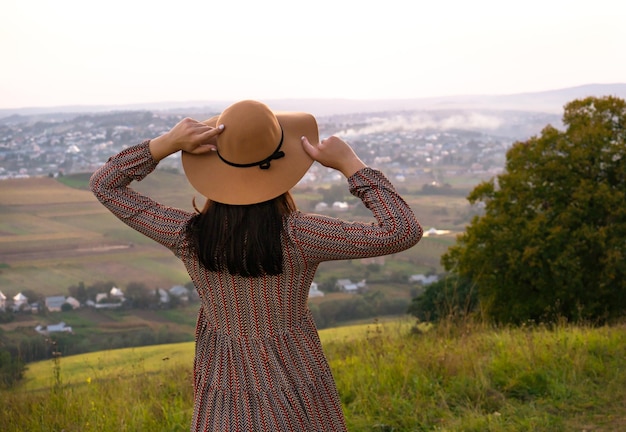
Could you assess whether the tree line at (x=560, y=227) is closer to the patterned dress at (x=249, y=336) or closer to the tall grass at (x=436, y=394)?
the tall grass at (x=436, y=394)

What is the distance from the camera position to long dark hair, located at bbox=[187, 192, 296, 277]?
211cm

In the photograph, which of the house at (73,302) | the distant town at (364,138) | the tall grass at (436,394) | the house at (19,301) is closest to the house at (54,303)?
the house at (73,302)

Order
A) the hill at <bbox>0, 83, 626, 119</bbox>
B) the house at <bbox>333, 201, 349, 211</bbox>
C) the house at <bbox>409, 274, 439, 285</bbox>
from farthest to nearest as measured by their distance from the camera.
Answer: the hill at <bbox>0, 83, 626, 119</bbox>
the house at <bbox>333, 201, 349, 211</bbox>
the house at <bbox>409, 274, 439, 285</bbox>

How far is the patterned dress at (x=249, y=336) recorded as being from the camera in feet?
7.39

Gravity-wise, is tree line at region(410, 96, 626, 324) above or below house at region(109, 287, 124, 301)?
above

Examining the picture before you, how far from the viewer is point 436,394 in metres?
4.75

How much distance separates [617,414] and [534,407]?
522 mm

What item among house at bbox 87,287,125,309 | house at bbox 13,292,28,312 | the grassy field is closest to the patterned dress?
house at bbox 13,292,28,312

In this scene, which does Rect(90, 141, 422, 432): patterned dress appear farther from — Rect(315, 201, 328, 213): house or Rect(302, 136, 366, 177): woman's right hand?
Rect(315, 201, 328, 213): house

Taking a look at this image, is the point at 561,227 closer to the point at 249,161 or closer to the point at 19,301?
the point at 19,301

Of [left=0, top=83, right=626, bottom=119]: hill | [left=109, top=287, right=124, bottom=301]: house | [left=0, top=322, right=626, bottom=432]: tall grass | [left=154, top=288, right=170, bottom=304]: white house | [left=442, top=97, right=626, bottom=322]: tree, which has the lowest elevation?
[left=109, top=287, right=124, bottom=301]: house

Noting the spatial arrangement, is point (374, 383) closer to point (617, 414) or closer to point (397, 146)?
point (617, 414)

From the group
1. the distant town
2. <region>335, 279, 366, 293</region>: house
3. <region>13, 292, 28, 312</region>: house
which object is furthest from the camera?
the distant town

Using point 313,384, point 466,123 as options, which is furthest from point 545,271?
point 466,123
